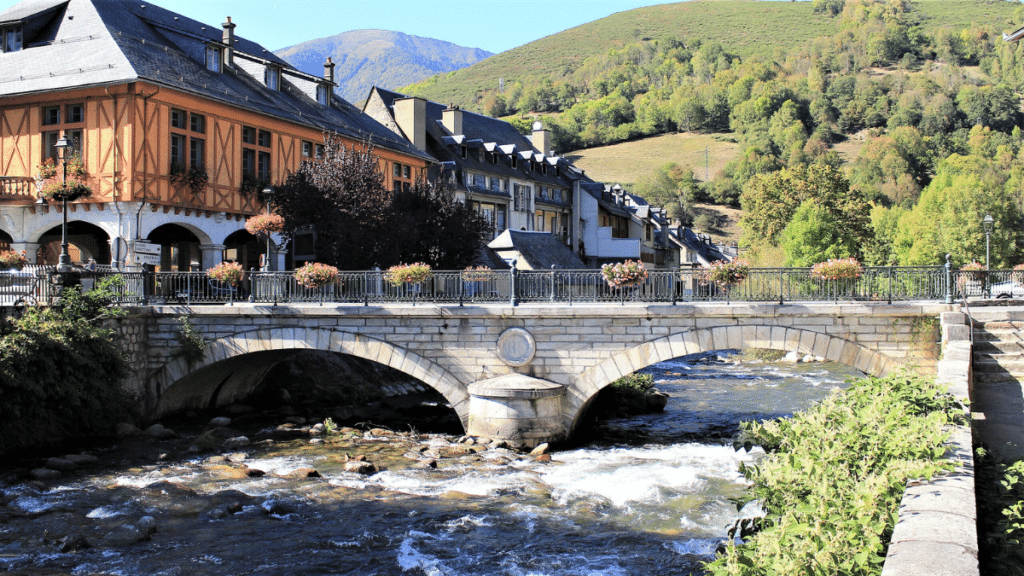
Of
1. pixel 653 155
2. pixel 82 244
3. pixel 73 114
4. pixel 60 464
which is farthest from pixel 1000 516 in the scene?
pixel 653 155

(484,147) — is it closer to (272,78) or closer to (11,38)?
(272,78)

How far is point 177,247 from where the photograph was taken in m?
28.2

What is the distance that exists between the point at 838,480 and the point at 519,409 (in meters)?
10.8

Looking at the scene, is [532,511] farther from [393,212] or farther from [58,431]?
[393,212]

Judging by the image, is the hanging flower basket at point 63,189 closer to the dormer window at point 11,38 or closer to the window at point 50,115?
the window at point 50,115

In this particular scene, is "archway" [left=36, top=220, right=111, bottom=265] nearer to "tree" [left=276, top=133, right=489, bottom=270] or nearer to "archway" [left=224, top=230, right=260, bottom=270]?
"archway" [left=224, top=230, right=260, bottom=270]

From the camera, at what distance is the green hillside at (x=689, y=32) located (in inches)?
6309

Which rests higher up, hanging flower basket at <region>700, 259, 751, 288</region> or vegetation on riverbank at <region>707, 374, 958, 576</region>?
hanging flower basket at <region>700, 259, 751, 288</region>

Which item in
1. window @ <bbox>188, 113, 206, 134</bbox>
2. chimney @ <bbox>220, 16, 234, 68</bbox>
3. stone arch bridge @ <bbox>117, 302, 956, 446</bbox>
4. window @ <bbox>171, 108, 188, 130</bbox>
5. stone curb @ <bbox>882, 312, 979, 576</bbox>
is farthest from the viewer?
chimney @ <bbox>220, 16, 234, 68</bbox>

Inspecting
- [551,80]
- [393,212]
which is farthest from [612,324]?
[551,80]

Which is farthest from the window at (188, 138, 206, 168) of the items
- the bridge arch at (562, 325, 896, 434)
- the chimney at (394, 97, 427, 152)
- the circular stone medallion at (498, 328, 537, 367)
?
the chimney at (394, 97, 427, 152)

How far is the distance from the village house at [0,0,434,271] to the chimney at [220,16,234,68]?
0.18 feet

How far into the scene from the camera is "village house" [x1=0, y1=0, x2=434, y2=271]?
22578 millimetres

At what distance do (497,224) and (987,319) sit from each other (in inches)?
1245
